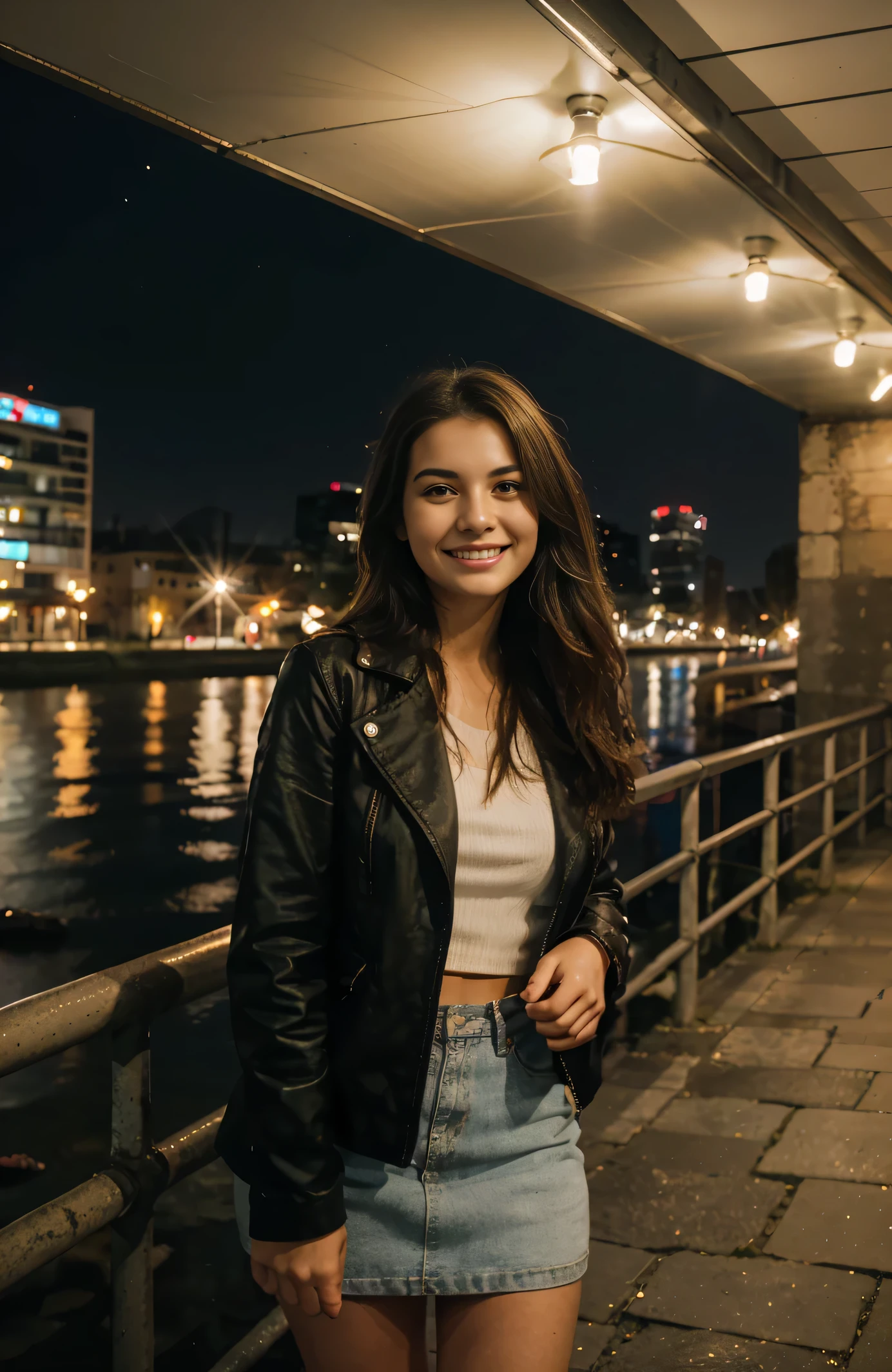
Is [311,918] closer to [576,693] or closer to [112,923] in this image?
[576,693]

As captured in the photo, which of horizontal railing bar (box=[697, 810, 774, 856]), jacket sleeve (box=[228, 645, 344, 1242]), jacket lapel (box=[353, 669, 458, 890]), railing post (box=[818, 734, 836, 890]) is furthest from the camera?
railing post (box=[818, 734, 836, 890])

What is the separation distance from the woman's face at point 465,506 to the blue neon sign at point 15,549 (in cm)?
9718

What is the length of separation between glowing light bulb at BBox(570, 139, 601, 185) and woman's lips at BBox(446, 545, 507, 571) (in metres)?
2.58

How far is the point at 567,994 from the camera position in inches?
56.6

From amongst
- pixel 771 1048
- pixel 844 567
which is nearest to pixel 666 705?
pixel 844 567

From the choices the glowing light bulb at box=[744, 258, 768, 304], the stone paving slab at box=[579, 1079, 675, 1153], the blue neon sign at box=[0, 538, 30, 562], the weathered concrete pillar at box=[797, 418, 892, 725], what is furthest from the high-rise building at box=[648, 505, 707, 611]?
the stone paving slab at box=[579, 1079, 675, 1153]

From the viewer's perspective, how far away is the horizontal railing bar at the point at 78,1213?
51.7 inches

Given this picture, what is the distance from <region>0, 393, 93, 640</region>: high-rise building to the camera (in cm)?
9212

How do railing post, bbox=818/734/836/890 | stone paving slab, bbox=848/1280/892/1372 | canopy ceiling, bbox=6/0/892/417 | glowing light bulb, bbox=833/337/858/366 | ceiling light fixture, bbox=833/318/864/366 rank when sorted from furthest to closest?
railing post, bbox=818/734/836/890, glowing light bulb, bbox=833/337/858/366, ceiling light fixture, bbox=833/318/864/366, canopy ceiling, bbox=6/0/892/417, stone paving slab, bbox=848/1280/892/1372

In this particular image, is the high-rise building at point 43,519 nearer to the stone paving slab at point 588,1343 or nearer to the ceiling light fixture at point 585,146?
the ceiling light fixture at point 585,146

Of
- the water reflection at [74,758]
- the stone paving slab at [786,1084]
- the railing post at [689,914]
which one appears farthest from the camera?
the water reflection at [74,758]

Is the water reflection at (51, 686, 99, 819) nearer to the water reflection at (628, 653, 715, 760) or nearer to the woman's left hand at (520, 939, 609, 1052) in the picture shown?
the water reflection at (628, 653, 715, 760)

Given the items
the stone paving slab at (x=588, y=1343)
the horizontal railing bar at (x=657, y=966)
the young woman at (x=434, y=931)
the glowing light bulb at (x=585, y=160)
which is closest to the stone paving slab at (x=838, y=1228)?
the stone paving slab at (x=588, y=1343)

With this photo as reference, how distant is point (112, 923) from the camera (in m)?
13.6
